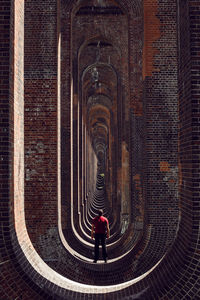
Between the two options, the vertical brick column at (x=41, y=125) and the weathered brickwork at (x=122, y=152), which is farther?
the vertical brick column at (x=41, y=125)

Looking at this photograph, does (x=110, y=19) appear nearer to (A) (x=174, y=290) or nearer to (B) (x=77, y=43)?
(B) (x=77, y=43)

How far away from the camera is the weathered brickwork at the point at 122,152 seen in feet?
11.9

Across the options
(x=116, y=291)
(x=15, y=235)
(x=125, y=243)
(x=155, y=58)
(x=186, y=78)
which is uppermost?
(x=155, y=58)

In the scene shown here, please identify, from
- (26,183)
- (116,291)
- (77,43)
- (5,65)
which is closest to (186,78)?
(5,65)

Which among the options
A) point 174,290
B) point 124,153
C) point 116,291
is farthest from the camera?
point 124,153

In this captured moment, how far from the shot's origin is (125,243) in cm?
1018

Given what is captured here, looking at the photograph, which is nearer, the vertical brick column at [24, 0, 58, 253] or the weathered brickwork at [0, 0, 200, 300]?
the weathered brickwork at [0, 0, 200, 300]

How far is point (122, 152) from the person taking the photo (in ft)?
39.7

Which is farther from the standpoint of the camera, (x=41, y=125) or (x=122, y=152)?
(x=122, y=152)

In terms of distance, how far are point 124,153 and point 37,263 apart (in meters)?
8.29

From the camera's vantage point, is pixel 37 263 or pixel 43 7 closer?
pixel 37 263

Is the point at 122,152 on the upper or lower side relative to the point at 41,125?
lower

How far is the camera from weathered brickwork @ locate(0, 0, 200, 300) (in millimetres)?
3615

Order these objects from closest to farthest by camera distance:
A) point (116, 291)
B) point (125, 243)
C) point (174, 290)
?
point (174, 290) < point (116, 291) < point (125, 243)
